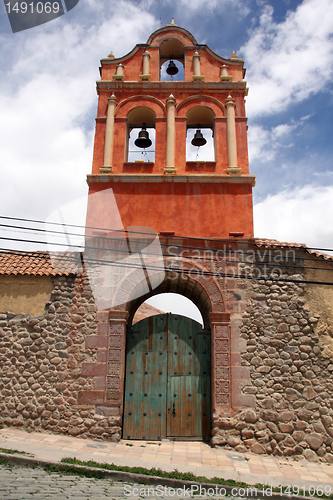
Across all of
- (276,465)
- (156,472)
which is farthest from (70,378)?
(276,465)

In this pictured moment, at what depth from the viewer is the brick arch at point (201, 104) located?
9.65 metres

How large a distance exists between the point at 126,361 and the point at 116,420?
1301 mm

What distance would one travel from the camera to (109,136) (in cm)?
941

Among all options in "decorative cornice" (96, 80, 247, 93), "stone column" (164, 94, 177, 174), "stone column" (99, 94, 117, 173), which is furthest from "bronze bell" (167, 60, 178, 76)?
"stone column" (99, 94, 117, 173)

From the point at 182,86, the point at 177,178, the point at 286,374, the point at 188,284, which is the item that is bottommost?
the point at 286,374

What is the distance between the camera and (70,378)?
24.7ft

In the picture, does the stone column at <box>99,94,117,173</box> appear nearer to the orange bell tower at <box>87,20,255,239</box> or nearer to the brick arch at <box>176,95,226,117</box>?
the orange bell tower at <box>87,20,255,239</box>

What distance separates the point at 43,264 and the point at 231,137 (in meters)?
5.78

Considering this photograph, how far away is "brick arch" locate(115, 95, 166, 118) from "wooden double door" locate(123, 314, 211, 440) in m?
5.48

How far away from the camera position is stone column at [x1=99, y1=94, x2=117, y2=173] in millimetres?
9117

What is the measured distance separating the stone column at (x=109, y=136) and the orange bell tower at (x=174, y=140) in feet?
0.09

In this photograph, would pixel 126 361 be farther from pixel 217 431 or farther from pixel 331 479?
pixel 331 479

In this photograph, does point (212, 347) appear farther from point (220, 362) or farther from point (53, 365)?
point (53, 365)

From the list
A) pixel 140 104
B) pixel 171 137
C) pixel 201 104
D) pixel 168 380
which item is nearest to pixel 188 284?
pixel 168 380
